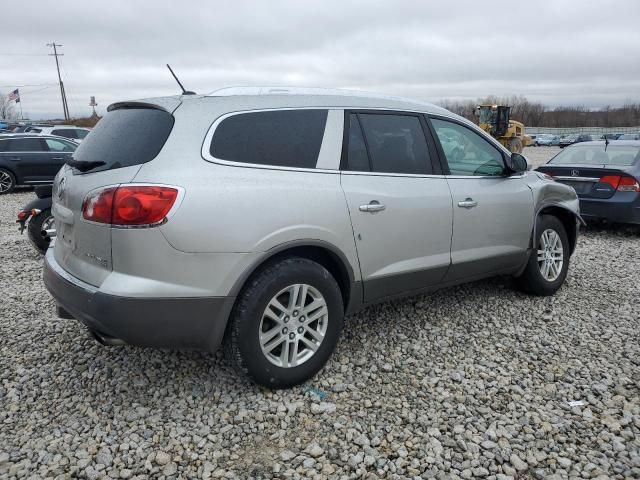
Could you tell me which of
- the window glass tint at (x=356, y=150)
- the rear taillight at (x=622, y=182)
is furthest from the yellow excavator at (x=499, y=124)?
the window glass tint at (x=356, y=150)

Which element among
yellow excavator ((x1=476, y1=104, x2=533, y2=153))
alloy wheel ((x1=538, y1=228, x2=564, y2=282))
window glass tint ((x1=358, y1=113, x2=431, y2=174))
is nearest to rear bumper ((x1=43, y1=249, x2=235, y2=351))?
window glass tint ((x1=358, y1=113, x2=431, y2=174))

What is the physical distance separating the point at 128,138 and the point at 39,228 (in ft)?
13.7

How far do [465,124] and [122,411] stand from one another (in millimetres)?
3299

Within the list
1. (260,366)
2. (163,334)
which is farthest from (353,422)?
(163,334)

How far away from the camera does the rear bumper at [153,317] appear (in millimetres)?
2664

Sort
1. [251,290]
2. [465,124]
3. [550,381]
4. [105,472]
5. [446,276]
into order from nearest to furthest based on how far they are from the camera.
Answer: [105,472] → [251,290] → [550,381] → [446,276] → [465,124]

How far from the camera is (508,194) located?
14.4 feet

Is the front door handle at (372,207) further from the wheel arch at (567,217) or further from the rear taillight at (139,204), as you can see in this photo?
the wheel arch at (567,217)

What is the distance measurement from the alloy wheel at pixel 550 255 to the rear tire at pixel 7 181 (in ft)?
43.6

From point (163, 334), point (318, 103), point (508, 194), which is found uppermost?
point (318, 103)

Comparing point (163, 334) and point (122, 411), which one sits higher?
point (163, 334)

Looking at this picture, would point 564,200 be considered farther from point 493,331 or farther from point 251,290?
point 251,290

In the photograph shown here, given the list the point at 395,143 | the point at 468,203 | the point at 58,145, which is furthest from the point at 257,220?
the point at 58,145

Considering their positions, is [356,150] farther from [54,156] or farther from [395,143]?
[54,156]
